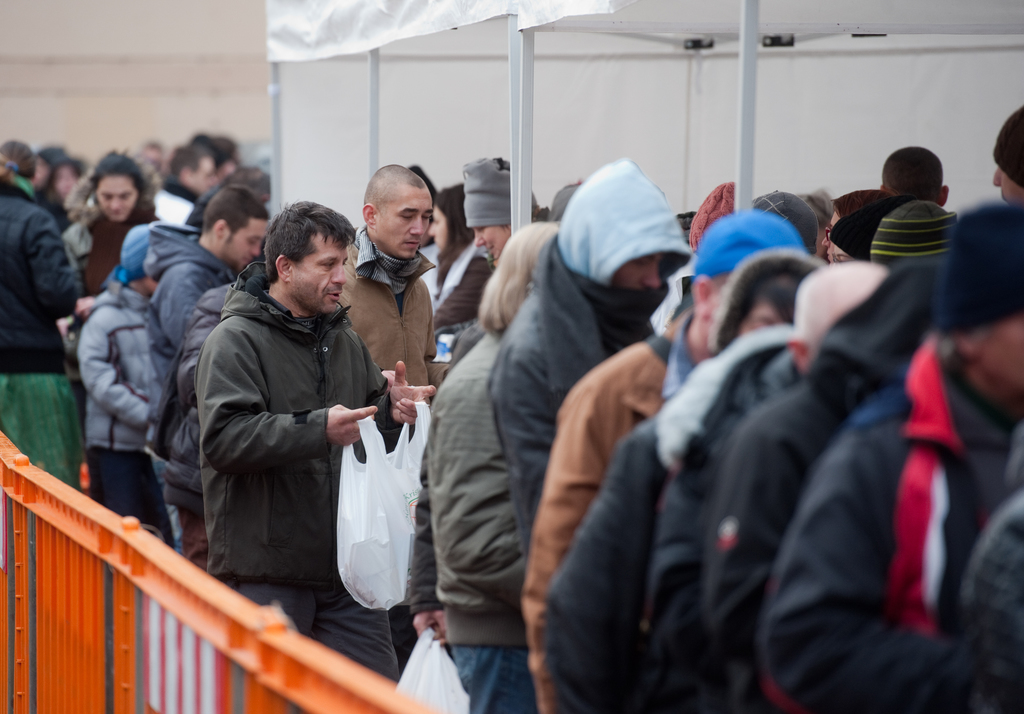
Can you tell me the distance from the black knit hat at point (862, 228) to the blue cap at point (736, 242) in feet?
6.62

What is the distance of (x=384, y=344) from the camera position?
14.7 ft

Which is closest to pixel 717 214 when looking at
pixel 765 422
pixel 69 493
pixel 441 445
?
pixel 441 445

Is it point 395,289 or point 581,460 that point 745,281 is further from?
point 395,289

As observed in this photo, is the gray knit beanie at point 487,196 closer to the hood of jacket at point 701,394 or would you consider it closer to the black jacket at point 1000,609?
the hood of jacket at point 701,394

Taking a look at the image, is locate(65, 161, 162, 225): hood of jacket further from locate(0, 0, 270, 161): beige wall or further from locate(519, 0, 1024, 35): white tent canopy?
locate(0, 0, 270, 161): beige wall

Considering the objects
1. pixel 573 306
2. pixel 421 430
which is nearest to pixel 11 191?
pixel 421 430

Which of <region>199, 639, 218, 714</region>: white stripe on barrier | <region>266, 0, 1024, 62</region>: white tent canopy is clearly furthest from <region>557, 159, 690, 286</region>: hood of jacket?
<region>266, 0, 1024, 62</region>: white tent canopy

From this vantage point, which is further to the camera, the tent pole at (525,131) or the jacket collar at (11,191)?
the jacket collar at (11,191)

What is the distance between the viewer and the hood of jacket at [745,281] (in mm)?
1922

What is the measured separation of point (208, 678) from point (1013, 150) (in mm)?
2744

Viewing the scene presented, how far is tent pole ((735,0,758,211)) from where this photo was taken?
124 inches

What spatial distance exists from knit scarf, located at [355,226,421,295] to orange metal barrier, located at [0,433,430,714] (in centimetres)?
139

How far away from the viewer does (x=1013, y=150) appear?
3584 millimetres

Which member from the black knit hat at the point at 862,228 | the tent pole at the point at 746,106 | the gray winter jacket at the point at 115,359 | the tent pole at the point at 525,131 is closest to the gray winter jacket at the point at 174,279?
the gray winter jacket at the point at 115,359
